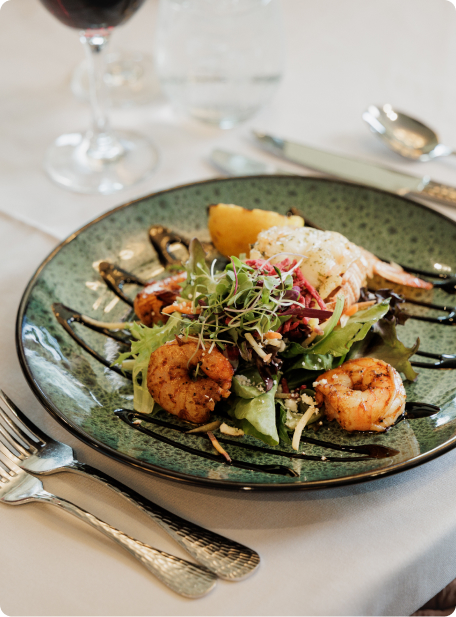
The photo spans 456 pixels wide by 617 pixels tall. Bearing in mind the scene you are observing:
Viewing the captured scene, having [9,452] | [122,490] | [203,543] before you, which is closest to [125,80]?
[9,452]

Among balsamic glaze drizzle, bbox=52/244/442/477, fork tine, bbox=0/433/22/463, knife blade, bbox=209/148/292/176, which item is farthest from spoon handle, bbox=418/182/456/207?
fork tine, bbox=0/433/22/463

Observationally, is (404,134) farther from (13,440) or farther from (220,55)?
(13,440)

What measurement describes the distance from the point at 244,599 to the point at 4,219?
4.90 ft

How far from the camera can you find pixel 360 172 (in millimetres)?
2062

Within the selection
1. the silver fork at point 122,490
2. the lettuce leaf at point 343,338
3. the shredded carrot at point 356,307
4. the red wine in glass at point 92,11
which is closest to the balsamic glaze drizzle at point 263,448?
the silver fork at point 122,490

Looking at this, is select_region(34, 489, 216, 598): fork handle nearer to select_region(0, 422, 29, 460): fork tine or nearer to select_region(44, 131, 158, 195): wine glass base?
select_region(0, 422, 29, 460): fork tine

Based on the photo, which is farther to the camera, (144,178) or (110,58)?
(110,58)

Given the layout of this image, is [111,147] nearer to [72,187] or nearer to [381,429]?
[72,187]

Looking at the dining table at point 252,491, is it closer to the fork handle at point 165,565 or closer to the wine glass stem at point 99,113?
the fork handle at point 165,565

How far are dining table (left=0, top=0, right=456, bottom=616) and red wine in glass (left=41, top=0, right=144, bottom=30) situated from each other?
0.51 metres

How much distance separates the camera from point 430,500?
1131 millimetres

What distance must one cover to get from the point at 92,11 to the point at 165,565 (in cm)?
155

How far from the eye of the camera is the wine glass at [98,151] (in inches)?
79.0

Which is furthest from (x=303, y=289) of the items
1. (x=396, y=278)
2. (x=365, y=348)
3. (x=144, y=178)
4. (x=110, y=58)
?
(x=110, y=58)
